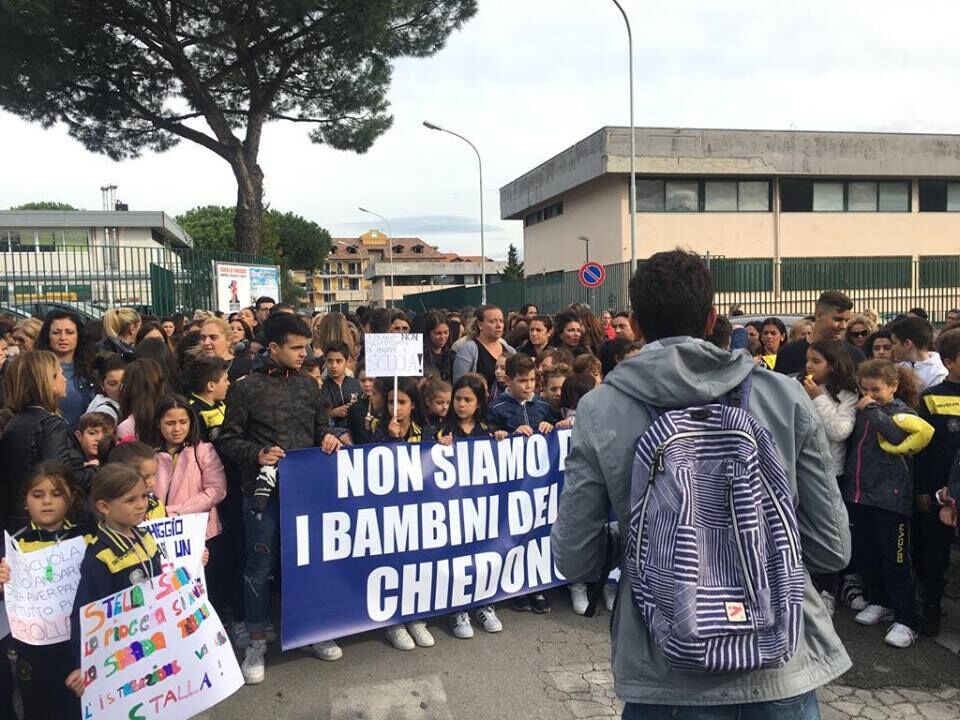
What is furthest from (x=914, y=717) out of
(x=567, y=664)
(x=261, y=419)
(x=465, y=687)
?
(x=261, y=419)

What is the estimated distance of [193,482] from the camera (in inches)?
166

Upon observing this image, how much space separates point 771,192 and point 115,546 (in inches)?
1205

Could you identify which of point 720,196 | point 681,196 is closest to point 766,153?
point 720,196

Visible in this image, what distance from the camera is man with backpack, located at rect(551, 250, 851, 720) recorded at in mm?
1743

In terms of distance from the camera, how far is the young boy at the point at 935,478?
14.8 feet

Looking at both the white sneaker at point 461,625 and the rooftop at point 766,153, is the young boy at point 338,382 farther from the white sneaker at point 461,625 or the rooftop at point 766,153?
the rooftop at point 766,153

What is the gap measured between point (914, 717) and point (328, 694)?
2.82 meters

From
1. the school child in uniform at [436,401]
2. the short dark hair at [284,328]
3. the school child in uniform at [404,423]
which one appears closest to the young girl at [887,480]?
the school child in uniform at [436,401]

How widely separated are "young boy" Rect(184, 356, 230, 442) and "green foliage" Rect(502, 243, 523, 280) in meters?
70.1

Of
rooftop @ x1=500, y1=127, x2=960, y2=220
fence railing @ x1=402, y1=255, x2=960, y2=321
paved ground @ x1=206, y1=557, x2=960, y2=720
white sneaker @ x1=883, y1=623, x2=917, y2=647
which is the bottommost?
paved ground @ x1=206, y1=557, x2=960, y2=720

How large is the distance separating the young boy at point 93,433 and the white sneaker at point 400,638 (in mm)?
1916

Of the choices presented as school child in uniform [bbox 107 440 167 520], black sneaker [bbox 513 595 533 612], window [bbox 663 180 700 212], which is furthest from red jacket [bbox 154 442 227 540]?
window [bbox 663 180 700 212]

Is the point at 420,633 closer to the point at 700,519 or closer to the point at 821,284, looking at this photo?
the point at 700,519

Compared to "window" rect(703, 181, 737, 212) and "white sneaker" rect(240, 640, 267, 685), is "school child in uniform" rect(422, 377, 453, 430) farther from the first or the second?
"window" rect(703, 181, 737, 212)
